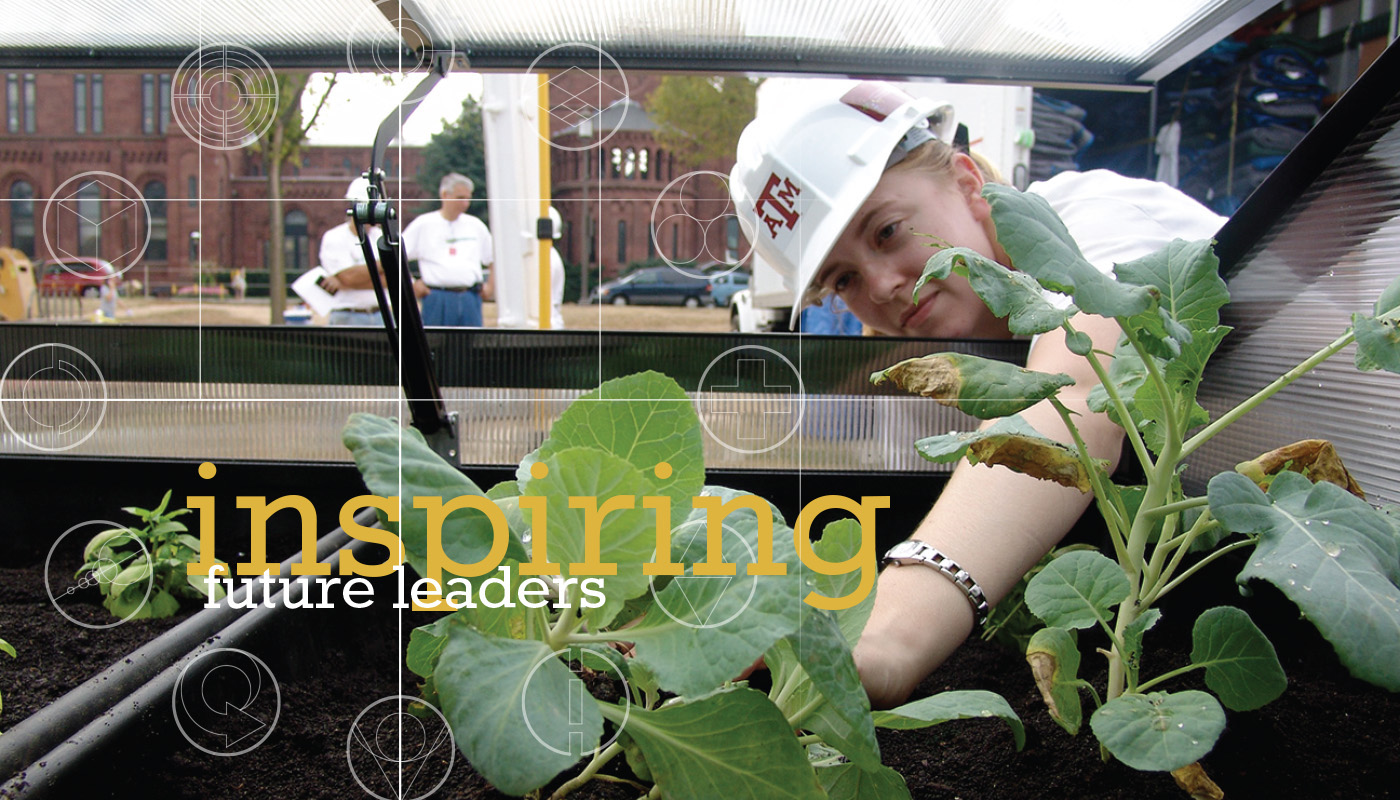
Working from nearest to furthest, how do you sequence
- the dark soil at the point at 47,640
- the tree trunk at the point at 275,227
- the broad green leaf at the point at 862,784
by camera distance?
1. the broad green leaf at the point at 862,784
2. the dark soil at the point at 47,640
3. the tree trunk at the point at 275,227

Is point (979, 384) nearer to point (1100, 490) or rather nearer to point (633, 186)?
point (1100, 490)

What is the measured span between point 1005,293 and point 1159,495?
0.47 feet

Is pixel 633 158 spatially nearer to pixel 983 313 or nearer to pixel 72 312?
pixel 983 313

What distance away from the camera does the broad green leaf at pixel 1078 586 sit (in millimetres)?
416

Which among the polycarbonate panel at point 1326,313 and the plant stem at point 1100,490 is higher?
the polycarbonate panel at point 1326,313

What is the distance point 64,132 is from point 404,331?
55 centimetres

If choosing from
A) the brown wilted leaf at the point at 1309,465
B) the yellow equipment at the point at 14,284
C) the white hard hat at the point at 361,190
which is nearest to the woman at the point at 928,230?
the brown wilted leaf at the point at 1309,465

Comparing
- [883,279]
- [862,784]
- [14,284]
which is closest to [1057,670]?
[862,784]

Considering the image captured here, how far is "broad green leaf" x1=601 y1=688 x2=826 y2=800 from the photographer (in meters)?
0.32

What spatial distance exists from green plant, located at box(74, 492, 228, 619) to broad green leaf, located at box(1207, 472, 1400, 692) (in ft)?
2.37
